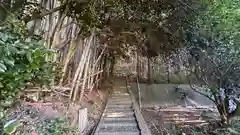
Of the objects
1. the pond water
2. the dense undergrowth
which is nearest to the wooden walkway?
the pond water

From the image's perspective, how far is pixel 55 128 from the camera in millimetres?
3715

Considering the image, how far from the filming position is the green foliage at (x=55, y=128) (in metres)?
3.55

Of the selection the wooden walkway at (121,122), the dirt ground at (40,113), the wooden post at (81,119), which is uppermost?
the dirt ground at (40,113)

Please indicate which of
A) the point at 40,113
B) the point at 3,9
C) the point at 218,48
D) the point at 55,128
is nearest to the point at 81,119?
the point at 40,113

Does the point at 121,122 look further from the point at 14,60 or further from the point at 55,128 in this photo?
the point at 14,60

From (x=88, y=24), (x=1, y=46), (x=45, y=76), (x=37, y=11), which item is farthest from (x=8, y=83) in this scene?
(x=88, y=24)

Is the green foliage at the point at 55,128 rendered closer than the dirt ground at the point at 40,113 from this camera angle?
No

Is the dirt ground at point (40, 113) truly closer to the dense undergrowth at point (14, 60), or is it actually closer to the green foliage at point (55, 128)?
the green foliage at point (55, 128)

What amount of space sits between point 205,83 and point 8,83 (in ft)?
15.0

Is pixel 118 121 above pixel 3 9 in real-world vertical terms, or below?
below

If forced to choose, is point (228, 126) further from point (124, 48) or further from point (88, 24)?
point (124, 48)

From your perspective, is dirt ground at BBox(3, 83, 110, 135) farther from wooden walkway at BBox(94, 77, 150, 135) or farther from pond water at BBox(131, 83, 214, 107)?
pond water at BBox(131, 83, 214, 107)

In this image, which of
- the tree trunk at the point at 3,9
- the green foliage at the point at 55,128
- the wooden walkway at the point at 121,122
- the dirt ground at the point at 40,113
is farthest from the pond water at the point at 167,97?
the tree trunk at the point at 3,9

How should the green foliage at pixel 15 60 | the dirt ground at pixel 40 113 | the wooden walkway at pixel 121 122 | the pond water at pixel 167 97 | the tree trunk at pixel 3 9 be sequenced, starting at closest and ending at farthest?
the green foliage at pixel 15 60, the tree trunk at pixel 3 9, the dirt ground at pixel 40 113, the wooden walkway at pixel 121 122, the pond water at pixel 167 97
